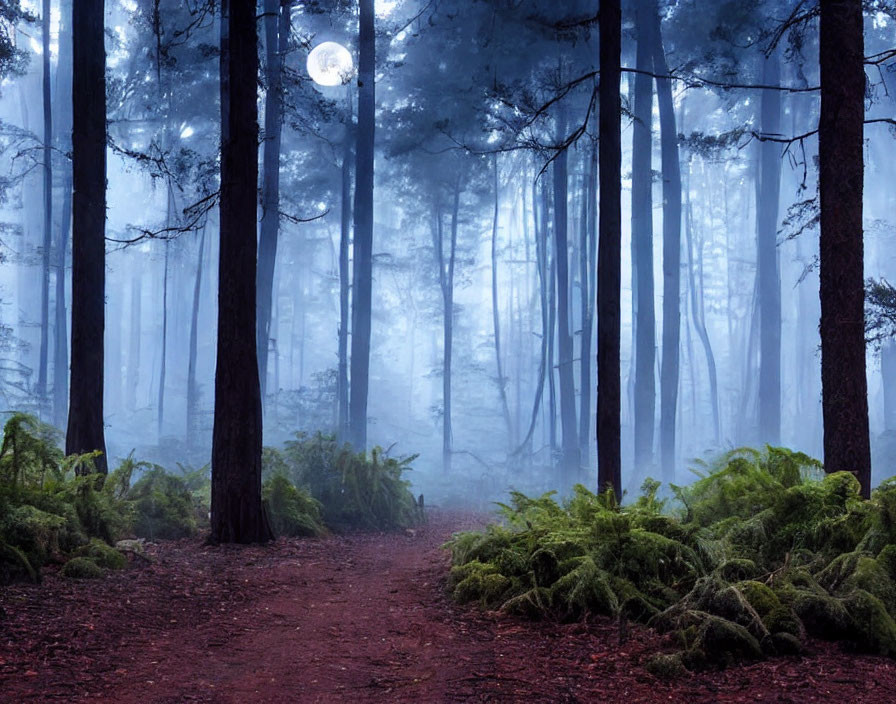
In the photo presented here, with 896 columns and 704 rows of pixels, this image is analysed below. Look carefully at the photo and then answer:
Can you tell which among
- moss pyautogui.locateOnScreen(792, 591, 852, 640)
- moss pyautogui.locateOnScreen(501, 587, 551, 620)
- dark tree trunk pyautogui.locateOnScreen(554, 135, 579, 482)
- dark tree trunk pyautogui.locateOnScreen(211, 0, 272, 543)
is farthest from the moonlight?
moss pyautogui.locateOnScreen(792, 591, 852, 640)

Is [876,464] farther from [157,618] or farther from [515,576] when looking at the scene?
[157,618]

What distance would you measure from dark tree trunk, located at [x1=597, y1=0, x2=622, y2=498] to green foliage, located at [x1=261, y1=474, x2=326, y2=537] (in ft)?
14.6

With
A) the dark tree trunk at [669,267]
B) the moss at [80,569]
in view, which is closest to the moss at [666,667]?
the moss at [80,569]

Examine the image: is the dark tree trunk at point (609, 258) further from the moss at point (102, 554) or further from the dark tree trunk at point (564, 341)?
the dark tree trunk at point (564, 341)

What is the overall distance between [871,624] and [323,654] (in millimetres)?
3505

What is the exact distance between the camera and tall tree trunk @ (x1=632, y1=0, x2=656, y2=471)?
21.6 meters

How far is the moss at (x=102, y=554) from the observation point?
20.9 ft

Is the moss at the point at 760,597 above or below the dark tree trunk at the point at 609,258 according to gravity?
below

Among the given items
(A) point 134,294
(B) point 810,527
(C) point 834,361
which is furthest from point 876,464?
(A) point 134,294

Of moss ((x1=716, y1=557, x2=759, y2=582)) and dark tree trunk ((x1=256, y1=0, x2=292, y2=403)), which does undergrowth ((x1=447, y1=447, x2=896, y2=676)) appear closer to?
moss ((x1=716, y1=557, x2=759, y2=582))

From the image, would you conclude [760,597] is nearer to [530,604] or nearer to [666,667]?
[666,667]

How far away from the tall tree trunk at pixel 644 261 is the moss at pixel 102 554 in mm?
17400

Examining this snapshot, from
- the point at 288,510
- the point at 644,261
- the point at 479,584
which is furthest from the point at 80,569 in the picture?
the point at 644,261

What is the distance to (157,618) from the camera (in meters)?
5.34
